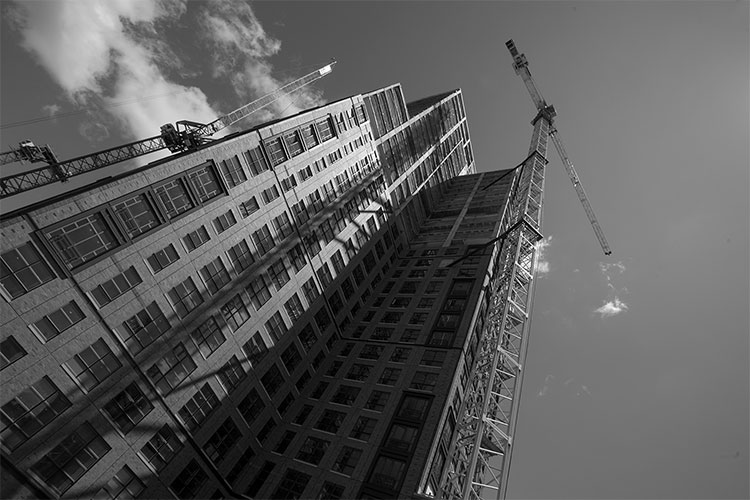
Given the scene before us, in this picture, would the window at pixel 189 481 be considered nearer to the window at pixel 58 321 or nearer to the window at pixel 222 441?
the window at pixel 222 441

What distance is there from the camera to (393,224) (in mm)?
75312

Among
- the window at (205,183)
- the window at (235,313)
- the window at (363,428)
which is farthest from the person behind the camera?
the window at (363,428)

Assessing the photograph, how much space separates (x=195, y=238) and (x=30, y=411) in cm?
1896

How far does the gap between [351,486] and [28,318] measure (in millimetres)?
31554

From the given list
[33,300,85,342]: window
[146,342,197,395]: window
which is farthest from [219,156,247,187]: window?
[33,300,85,342]: window

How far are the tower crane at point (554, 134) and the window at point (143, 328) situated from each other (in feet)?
314

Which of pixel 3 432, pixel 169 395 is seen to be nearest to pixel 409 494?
pixel 169 395

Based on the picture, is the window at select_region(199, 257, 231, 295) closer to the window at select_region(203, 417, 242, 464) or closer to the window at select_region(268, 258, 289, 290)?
the window at select_region(268, 258, 289, 290)

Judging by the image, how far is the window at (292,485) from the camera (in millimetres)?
37378

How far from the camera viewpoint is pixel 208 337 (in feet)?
123

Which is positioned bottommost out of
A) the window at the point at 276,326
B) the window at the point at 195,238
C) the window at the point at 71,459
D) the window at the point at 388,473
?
the window at the point at 388,473

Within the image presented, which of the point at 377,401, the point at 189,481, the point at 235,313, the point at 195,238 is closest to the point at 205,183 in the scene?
the point at 195,238

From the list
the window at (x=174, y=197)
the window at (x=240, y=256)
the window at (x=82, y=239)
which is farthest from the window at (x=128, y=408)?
the window at (x=174, y=197)

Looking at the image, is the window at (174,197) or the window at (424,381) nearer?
the window at (174,197)
